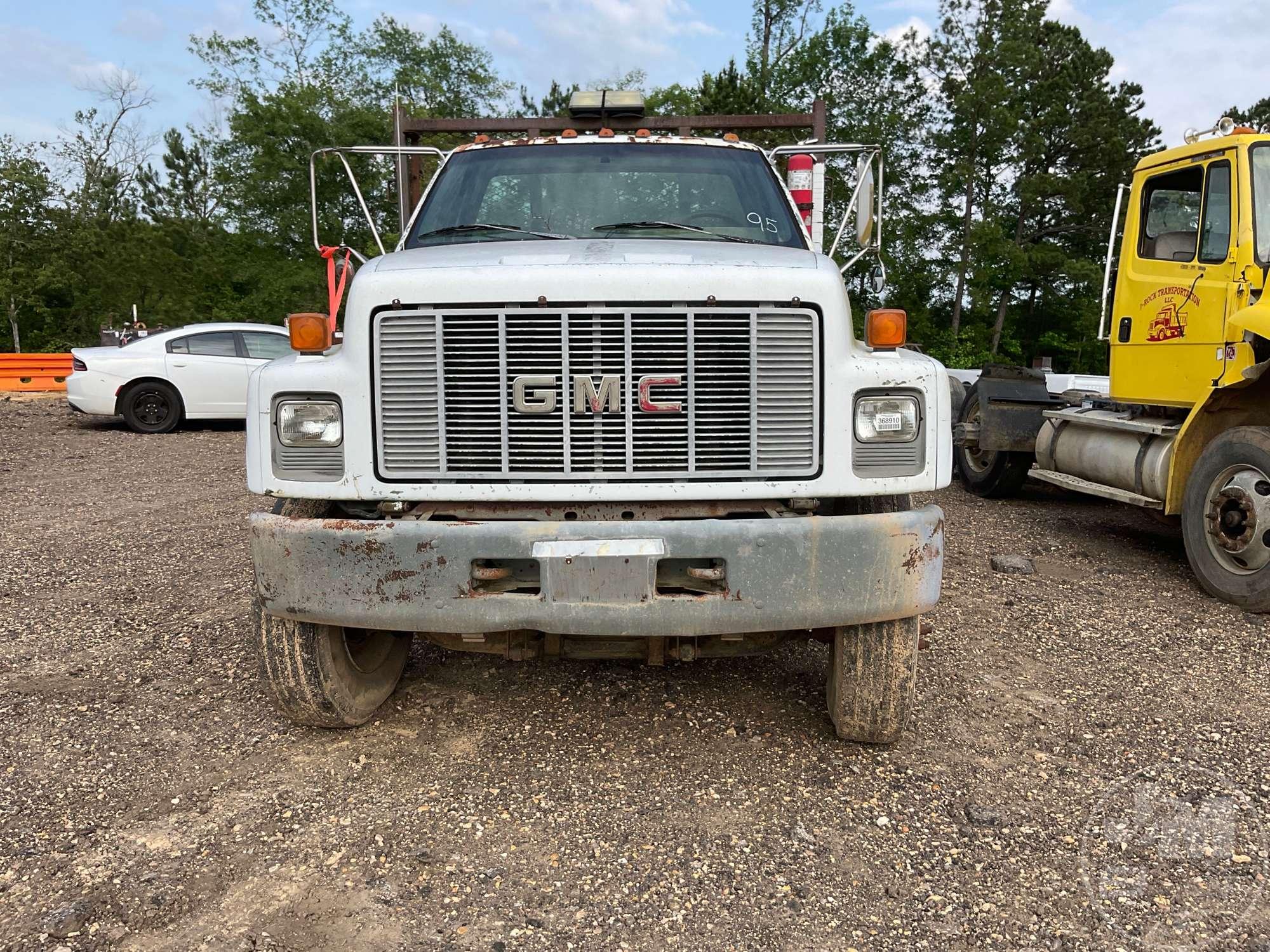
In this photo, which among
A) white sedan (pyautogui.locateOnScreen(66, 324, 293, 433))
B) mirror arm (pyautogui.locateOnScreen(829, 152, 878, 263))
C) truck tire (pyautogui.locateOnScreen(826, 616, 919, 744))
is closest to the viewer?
truck tire (pyautogui.locateOnScreen(826, 616, 919, 744))

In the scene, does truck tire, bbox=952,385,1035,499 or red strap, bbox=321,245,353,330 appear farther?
truck tire, bbox=952,385,1035,499

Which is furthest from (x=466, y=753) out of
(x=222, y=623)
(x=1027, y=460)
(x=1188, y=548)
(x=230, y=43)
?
(x=230, y=43)

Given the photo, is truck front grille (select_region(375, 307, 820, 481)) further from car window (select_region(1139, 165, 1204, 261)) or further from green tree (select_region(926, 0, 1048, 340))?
green tree (select_region(926, 0, 1048, 340))

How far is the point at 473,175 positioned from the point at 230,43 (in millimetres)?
42363

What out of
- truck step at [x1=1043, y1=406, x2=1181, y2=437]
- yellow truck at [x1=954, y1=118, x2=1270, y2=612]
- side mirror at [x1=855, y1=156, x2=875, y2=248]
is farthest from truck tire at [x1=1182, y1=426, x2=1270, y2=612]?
side mirror at [x1=855, y1=156, x2=875, y2=248]

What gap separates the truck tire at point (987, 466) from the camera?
8.52m

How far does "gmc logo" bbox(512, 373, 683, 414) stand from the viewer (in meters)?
2.93

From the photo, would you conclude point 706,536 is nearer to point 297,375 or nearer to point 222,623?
point 297,375

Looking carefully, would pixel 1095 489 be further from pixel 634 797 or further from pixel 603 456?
pixel 603 456

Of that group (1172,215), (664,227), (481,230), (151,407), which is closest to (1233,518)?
(1172,215)

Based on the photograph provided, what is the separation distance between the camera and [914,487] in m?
3.03

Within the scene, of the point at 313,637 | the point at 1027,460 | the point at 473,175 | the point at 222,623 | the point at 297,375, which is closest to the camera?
the point at 297,375

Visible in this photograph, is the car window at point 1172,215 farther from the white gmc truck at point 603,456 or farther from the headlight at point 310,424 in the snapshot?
the headlight at point 310,424

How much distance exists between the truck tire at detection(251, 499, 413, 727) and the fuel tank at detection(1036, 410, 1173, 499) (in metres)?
5.29
